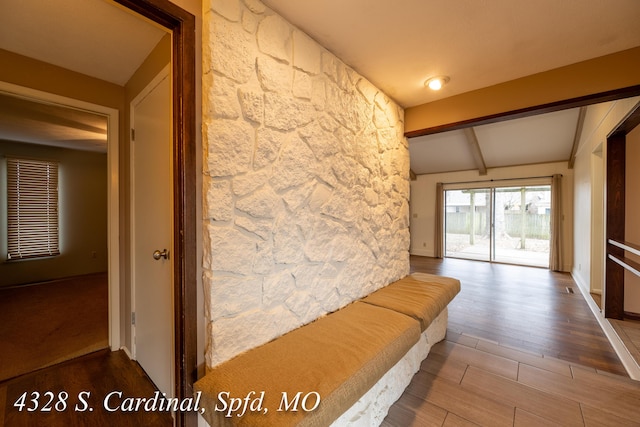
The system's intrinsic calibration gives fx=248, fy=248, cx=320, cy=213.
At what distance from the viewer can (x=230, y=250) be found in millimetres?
1092

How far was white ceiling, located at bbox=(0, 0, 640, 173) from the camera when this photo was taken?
123 centimetres

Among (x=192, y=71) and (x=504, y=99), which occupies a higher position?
(x=504, y=99)

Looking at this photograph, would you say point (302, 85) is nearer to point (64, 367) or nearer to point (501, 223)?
point (64, 367)

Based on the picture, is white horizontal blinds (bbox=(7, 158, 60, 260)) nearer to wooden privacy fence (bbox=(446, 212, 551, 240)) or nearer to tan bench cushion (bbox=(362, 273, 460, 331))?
tan bench cushion (bbox=(362, 273, 460, 331))

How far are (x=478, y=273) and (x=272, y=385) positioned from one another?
528 centimetres

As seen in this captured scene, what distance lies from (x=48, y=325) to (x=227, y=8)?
3.46 m

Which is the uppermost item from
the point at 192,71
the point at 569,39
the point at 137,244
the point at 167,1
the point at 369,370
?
the point at 569,39

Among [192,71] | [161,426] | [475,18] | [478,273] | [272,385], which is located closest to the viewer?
[272,385]

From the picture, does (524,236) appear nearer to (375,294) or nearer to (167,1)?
(375,294)

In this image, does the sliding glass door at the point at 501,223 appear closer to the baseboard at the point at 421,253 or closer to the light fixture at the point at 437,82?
the baseboard at the point at 421,253

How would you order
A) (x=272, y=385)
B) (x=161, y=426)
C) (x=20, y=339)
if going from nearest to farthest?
(x=272, y=385) → (x=161, y=426) → (x=20, y=339)

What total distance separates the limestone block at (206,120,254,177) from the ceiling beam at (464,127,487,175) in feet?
16.3

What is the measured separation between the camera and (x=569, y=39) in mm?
1436

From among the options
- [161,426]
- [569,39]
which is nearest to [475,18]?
[569,39]
